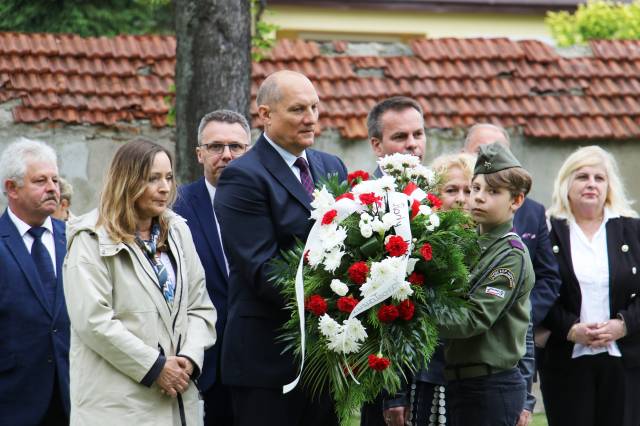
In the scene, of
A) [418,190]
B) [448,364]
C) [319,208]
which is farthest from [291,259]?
[448,364]

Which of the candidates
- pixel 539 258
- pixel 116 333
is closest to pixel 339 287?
pixel 116 333

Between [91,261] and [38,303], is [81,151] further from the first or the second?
[91,261]

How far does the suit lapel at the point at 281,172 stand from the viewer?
18.0 ft

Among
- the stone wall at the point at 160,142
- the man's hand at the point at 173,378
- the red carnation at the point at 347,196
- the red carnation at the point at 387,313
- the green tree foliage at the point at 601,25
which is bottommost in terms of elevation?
the man's hand at the point at 173,378

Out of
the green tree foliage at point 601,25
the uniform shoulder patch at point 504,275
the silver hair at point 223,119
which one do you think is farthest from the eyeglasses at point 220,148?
the green tree foliage at point 601,25

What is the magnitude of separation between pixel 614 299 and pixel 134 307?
3434mm

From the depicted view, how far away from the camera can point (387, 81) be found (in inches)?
466

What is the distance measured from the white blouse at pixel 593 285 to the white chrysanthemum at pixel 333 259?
2.86m

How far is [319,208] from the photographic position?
17.1 feet

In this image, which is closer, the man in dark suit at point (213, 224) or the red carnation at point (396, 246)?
the red carnation at point (396, 246)

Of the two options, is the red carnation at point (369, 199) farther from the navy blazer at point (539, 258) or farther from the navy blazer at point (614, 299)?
the navy blazer at point (614, 299)

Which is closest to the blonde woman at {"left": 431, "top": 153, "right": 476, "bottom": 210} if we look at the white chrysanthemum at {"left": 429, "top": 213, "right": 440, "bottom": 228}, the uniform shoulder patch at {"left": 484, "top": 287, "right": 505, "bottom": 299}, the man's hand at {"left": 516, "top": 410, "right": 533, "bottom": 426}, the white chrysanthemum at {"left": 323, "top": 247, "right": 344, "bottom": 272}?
the uniform shoulder patch at {"left": 484, "top": 287, "right": 505, "bottom": 299}

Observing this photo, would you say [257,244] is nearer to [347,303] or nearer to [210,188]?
[347,303]

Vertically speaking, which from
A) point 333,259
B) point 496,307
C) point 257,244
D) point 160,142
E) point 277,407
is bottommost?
point 277,407
